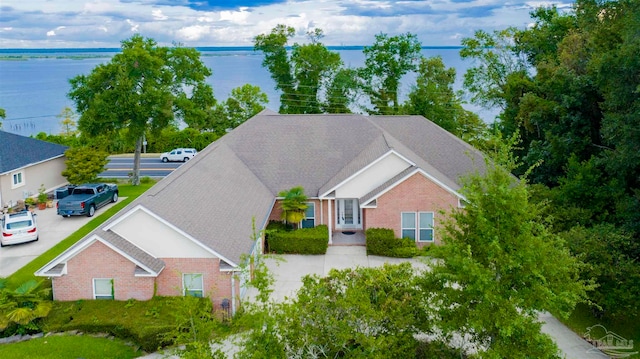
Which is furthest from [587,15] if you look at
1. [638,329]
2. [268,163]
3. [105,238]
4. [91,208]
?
[91,208]

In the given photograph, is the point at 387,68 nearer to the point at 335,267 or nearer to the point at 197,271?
the point at 335,267

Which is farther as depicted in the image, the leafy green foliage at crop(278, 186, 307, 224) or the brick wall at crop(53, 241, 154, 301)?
the leafy green foliage at crop(278, 186, 307, 224)

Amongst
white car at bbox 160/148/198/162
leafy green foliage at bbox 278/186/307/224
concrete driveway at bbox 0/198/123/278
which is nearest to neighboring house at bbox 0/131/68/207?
concrete driveway at bbox 0/198/123/278

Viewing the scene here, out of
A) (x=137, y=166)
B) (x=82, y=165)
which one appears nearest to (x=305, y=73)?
(x=137, y=166)

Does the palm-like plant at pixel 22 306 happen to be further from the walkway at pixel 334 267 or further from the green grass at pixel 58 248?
the walkway at pixel 334 267

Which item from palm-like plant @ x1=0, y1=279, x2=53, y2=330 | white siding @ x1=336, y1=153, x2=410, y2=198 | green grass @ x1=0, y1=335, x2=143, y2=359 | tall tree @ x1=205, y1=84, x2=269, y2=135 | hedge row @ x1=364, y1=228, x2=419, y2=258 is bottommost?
green grass @ x1=0, y1=335, x2=143, y2=359

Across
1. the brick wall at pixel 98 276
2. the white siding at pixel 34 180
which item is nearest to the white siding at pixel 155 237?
the brick wall at pixel 98 276

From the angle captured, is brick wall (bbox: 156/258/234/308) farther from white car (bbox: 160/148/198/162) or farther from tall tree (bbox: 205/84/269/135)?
tall tree (bbox: 205/84/269/135)

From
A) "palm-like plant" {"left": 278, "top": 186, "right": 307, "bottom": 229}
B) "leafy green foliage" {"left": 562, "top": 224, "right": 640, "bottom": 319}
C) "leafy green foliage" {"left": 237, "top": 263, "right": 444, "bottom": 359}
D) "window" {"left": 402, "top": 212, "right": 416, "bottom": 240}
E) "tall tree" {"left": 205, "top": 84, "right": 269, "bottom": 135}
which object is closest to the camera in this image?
"leafy green foliage" {"left": 237, "top": 263, "right": 444, "bottom": 359}
